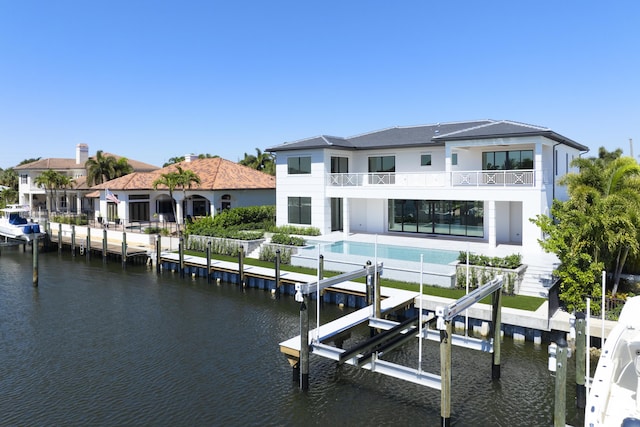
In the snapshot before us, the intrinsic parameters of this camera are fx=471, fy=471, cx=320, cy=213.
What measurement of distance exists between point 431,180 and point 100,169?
36735mm

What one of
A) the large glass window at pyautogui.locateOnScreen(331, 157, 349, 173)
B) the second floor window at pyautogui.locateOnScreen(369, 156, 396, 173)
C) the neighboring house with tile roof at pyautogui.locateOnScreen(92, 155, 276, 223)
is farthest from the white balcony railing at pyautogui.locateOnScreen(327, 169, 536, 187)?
the neighboring house with tile roof at pyautogui.locateOnScreen(92, 155, 276, 223)

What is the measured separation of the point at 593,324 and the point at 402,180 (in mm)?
16918

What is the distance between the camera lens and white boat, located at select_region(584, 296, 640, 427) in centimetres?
879

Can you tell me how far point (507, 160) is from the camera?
92.3 ft

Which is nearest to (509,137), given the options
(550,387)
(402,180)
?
(402,180)

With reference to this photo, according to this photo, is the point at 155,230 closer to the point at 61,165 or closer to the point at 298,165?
the point at 298,165

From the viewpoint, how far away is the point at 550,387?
13641 mm

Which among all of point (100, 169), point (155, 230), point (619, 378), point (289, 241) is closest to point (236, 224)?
point (155, 230)

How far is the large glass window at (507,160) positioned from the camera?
27.4m

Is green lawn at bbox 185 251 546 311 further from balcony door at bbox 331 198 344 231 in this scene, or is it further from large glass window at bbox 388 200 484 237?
large glass window at bbox 388 200 484 237

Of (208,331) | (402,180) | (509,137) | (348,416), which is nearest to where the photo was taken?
(348,416)

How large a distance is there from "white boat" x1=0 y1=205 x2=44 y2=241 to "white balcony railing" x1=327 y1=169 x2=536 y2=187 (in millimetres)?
26427

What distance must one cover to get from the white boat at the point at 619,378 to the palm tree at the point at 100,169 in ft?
164

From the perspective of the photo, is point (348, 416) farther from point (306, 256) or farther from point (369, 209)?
point (369, 209)
